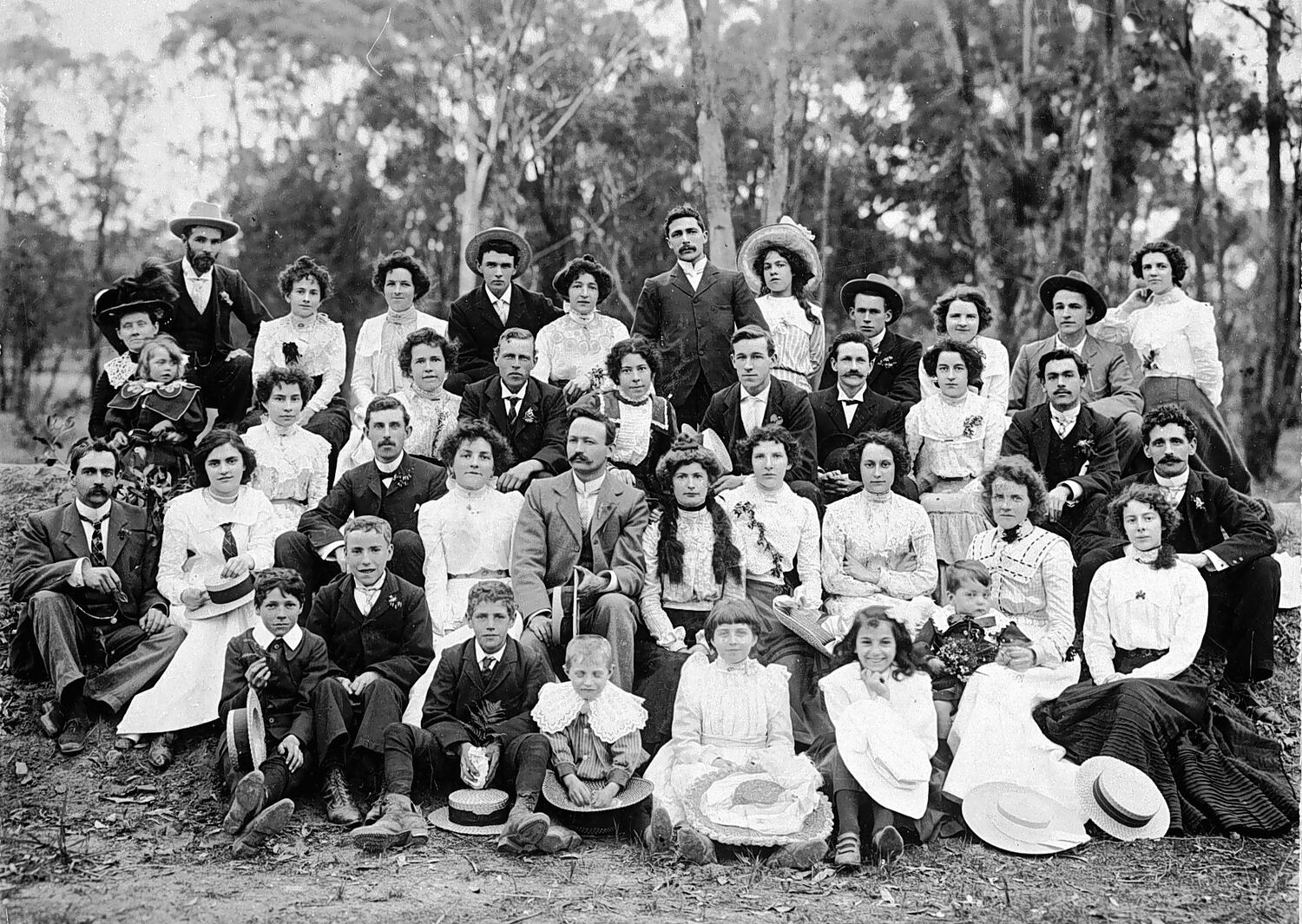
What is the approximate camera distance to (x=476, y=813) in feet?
15.9

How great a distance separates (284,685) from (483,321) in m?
2.69

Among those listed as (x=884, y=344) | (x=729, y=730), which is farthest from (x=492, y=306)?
(x=729, y=730)

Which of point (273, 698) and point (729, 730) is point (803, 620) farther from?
point (273, 698)

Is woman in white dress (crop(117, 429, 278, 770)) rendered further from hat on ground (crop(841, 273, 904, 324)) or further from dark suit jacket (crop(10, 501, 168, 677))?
hat on ground (crop(841, 273, 904, 324))

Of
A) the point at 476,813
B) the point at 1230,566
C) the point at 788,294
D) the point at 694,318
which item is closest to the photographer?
the point at 476,813

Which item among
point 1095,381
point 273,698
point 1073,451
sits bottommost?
point 273,698

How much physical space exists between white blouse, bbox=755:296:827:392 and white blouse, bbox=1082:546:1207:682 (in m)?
2.05

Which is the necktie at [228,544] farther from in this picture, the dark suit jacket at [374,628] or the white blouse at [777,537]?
the white blouse at [777,537]

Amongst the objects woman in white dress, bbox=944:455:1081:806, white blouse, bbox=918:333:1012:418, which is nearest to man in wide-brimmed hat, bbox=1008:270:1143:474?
white blouse, bbox=918:333:1012:418

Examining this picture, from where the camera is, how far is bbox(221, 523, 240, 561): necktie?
5.63 m

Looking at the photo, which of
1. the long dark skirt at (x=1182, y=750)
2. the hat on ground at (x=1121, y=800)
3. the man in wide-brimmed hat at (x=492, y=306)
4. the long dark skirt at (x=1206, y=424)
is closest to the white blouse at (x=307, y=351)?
the man in wide-brimmed hat at (x=492, y=306)

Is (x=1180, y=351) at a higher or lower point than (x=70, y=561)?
higher

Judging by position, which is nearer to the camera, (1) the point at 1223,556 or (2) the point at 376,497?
(1) the point at 1223,556

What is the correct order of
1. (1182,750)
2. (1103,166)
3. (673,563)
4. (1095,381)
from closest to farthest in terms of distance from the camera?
(1182,750)
(673,563)
(1095,381)
(1103,166)
